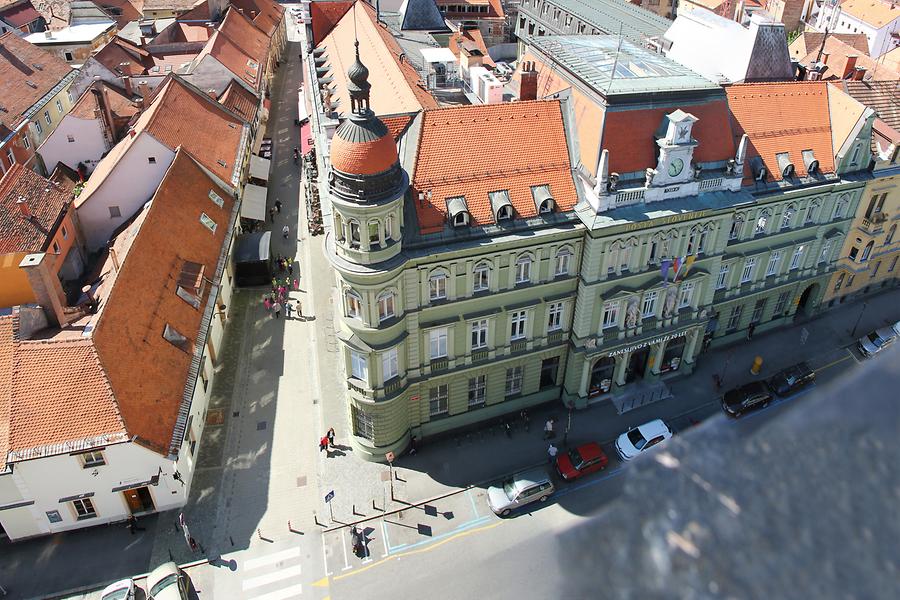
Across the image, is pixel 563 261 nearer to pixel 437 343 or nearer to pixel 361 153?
pixel 437 343

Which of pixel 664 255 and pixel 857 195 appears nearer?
pixel 664 255

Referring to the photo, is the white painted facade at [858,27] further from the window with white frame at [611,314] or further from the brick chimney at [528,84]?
the window with white frame at [611,314]

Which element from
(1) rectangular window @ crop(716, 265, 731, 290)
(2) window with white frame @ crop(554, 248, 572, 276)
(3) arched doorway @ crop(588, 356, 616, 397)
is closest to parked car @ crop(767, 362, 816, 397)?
(1) rectangular window @ crop(716, 265, 731, 290)

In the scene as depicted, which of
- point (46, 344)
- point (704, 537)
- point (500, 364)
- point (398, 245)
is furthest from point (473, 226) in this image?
point (704, 537)

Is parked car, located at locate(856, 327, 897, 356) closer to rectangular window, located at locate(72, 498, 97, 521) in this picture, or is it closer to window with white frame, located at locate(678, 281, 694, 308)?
window with white frame, located at locate(678, 281, 694, 308)

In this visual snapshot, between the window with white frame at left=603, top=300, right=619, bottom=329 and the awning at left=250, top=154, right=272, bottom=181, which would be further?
the awning at left=250, top=154, right=272, bottom=181

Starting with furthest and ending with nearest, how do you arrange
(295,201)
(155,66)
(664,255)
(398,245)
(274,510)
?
(155,66), (295,201), (664,255), (274,510), (398,245)

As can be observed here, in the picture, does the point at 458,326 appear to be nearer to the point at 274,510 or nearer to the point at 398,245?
the point at 398,245
